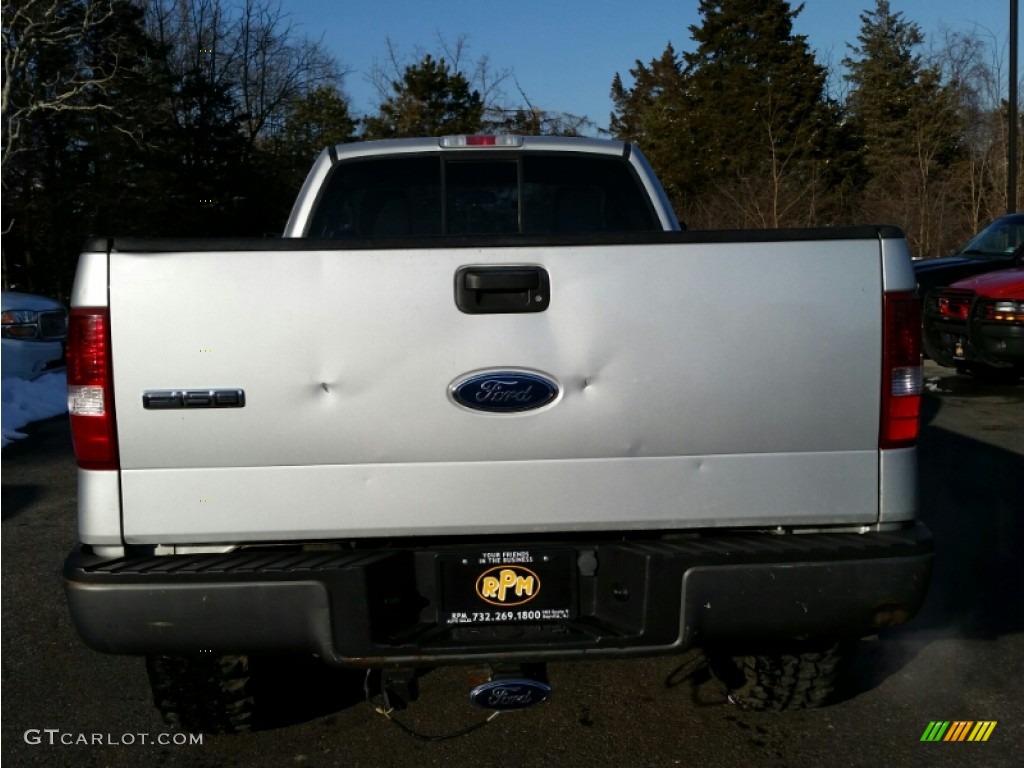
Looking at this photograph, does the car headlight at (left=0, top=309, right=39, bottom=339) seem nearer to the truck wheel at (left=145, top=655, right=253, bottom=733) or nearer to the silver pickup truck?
the truck wheel at (left=145, top=655, right=253, bottom=733)

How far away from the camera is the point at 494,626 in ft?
9.64

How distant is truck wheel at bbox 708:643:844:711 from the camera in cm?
340

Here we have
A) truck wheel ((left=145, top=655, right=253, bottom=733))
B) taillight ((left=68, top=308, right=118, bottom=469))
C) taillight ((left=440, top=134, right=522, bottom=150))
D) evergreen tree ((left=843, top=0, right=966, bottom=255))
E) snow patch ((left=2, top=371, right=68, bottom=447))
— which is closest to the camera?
taillight ((left=68, top=308, right=118, bottom=469))

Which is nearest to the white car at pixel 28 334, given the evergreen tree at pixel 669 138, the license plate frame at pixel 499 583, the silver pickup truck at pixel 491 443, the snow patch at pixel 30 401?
the snow patch at pixel 30 401

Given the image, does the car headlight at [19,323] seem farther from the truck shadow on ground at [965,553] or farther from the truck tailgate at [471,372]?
the truck tailgate at [471,372]

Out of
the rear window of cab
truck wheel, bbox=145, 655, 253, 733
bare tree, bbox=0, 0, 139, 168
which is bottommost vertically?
truck wheel, bbox=145, 655, 253, 733

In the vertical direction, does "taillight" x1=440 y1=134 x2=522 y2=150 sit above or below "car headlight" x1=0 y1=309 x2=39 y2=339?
above

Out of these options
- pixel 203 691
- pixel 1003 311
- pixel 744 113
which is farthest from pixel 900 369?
pixel 744 113

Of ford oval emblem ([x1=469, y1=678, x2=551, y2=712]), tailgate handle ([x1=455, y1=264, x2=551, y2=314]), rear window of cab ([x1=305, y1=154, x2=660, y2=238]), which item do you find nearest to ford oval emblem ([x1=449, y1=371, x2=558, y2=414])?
tailgate handle ([x1=455, y1=264, x2=551, y2=314])

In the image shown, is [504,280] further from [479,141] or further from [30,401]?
[30,401]

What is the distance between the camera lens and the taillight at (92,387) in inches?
108

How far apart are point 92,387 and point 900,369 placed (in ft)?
7.30

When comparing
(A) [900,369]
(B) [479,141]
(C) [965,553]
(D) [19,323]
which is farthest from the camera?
(D) [19,323]

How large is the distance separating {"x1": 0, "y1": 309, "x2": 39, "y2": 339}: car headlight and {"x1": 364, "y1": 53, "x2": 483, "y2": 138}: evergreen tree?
845 inches
